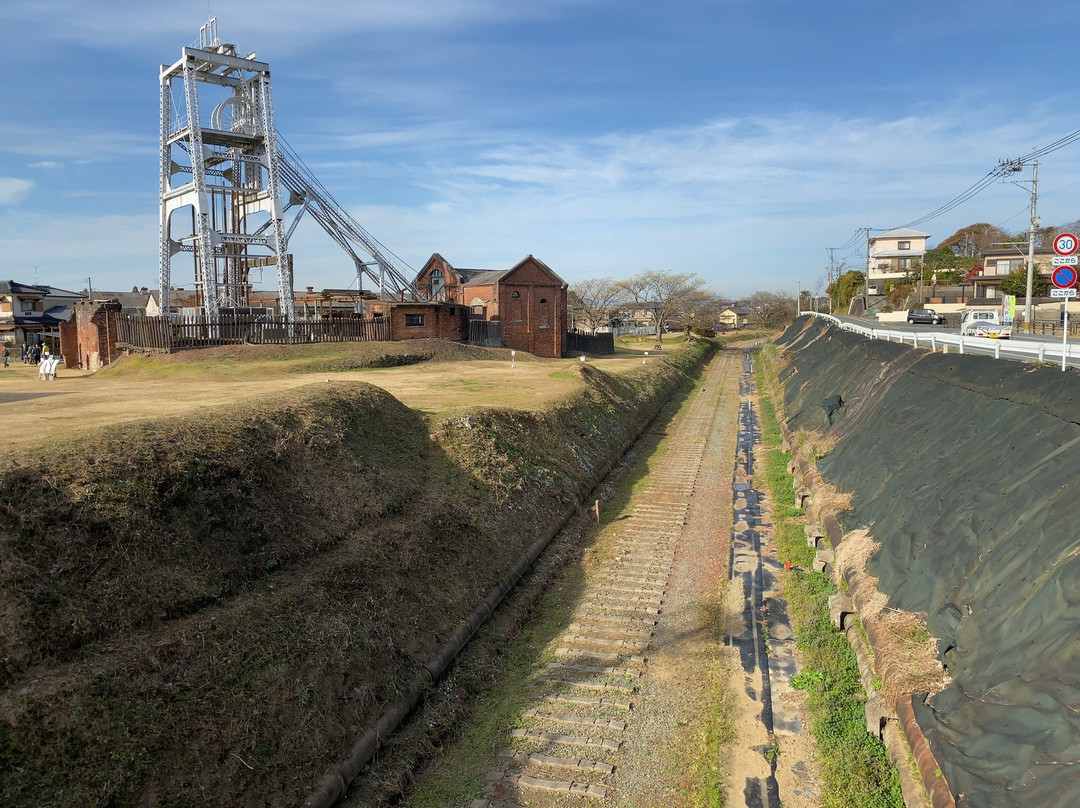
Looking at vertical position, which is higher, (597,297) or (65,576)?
(597,297)

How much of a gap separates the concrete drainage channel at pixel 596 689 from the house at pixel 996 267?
6136cm

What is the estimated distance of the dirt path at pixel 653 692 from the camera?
7039mm

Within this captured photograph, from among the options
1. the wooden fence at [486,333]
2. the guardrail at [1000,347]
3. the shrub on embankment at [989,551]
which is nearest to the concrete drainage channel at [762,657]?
the shrub on embankment at [989,551]

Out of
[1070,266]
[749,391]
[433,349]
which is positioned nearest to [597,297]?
[749,391]

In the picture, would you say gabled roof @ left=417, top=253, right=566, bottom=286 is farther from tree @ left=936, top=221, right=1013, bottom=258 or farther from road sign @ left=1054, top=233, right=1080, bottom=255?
tree @ left=936, top=221, right=1013, bottom=258

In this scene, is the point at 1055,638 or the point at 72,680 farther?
the point at 72,680

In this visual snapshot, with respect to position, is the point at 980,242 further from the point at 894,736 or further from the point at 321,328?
the point at 894,736

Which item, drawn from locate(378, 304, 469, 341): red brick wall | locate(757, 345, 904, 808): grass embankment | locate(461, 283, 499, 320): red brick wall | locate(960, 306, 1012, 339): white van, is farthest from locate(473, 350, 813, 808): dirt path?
locate(461, 283, 499, 320): red brick wall

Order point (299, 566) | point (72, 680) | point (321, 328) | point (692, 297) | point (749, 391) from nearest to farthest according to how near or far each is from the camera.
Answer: point (72, 680) < point (299, 566) < point (321, 328) < point (749, 391) < point (692, 297)

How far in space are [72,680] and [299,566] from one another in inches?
135

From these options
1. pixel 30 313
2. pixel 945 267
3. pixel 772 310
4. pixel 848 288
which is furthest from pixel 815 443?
pixel 772 310

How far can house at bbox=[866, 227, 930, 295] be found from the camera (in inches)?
3371

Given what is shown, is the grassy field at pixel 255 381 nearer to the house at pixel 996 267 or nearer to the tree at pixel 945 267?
the house at pixel 996 267

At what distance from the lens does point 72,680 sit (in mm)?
6164
